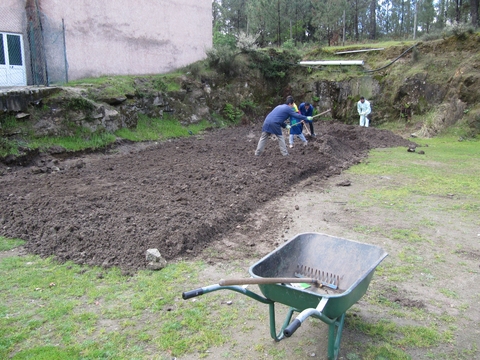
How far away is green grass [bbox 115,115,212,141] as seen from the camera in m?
15.3

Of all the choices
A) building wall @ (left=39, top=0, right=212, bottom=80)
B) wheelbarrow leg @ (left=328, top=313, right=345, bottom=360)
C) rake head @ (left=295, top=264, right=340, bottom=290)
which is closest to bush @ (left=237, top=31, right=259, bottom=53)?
building wall @ (left=39, top=0, right=212, bottom=80)

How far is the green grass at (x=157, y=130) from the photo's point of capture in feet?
50.1

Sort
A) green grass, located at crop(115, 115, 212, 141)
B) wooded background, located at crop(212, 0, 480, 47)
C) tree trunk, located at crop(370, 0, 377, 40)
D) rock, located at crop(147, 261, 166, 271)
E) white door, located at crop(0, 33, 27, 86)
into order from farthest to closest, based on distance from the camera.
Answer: tree trunk, located at crop(370, 0, 377, 40) → wooded background, located at crop(212, 0, 480, 47) → green grass, located at crop(115, 115, 212, 141) → white door, located at crop(0, 33, 27, 86) → rock, located at crop(147, 261, 166, 271)

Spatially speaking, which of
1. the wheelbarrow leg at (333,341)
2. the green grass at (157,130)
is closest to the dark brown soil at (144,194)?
the green grass at (157,130)

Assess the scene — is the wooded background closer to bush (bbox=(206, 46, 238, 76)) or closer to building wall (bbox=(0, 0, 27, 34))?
bush (bbox=(206, 46, 238, 76))

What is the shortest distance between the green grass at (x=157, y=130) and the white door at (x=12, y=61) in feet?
13.9

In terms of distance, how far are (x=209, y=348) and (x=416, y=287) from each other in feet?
8.46

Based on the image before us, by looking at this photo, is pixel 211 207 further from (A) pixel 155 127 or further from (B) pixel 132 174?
(A) pixel 155 127

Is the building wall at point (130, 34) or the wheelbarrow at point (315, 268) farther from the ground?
the building wall at point (130, 34)

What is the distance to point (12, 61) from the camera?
1506 cm

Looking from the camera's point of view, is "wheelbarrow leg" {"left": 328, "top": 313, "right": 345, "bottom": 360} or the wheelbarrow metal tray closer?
"wheelbarrow leg" {"left": 328, "top": 313, "right": 345, "bottom": 360}

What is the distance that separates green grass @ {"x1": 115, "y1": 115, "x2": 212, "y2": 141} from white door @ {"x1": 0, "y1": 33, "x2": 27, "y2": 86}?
4.23m

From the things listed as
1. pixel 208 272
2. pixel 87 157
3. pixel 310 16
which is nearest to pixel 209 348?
pixel 208 272

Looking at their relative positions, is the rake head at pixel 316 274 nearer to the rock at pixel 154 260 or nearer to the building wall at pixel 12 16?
the rock at pixel 154 260
